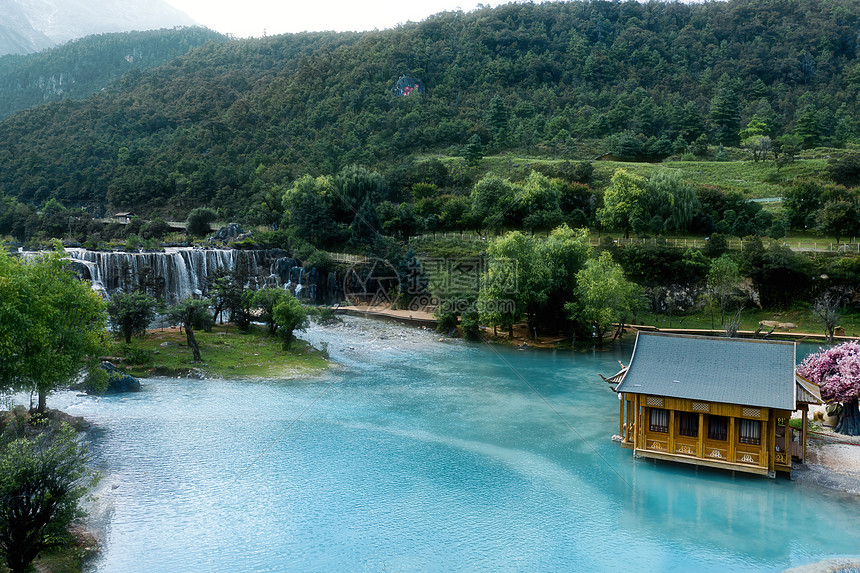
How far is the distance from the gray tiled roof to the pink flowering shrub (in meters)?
2.91

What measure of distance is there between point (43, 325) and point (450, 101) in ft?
301

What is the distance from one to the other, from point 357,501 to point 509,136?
77369 millimetres

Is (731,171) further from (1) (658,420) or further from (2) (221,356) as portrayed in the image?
(2) (221,356)

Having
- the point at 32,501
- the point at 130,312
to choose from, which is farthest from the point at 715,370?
the point at 130,312

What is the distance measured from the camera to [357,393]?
29.2 metres

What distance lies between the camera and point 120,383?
27.5m

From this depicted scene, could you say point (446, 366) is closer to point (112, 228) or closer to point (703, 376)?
point (703, 376)

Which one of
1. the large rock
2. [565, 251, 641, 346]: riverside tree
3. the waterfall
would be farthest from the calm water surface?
the waterfall

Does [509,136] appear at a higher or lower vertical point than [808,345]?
higher

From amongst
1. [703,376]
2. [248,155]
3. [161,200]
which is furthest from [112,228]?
[703,376]

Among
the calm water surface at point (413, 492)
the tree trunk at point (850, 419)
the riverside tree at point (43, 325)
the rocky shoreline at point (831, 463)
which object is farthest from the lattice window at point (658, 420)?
the riverside tree at point (43, 325)

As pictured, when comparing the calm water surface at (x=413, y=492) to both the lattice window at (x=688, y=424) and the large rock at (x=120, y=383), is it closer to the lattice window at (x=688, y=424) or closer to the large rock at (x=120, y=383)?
the large rock at (x=120, y=383)

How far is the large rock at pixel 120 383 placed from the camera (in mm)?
27125

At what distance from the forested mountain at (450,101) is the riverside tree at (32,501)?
61.4m
